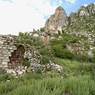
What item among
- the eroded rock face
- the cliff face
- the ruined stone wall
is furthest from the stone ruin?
the eroded rock face

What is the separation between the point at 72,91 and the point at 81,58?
20249 mm

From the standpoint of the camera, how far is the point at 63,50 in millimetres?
28875

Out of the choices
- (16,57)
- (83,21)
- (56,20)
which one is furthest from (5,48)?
(56,20)

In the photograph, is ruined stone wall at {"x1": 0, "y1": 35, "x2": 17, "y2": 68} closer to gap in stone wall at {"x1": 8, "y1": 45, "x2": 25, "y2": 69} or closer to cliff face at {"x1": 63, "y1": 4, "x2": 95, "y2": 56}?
gap in stone wall at {"x1": 8, "y1": 45, "x2": 25, "y2": 69}

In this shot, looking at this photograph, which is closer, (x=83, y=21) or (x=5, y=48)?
(x=5, y=48)

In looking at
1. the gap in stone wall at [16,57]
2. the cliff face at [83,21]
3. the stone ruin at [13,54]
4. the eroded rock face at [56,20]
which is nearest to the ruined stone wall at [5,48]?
the stone ruin at [13,54]

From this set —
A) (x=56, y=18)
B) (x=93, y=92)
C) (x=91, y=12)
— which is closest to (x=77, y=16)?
(x=91, y=12)

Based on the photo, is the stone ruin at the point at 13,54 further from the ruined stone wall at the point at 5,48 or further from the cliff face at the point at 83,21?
the cliff face at the point at 83,21

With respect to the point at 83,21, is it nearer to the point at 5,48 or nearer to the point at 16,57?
the point at 16,57

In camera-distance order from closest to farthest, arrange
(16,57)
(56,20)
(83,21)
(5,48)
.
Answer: (5,48)
(16,57)
(83,21)
(56,20)

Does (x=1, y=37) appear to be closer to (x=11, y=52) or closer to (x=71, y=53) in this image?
(x=11, y=52)

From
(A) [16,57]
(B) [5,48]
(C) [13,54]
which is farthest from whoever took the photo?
(A) [16,57]

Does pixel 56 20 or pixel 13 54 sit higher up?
pixel 56 20

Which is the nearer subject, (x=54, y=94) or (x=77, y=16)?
(x=54, y=94)
